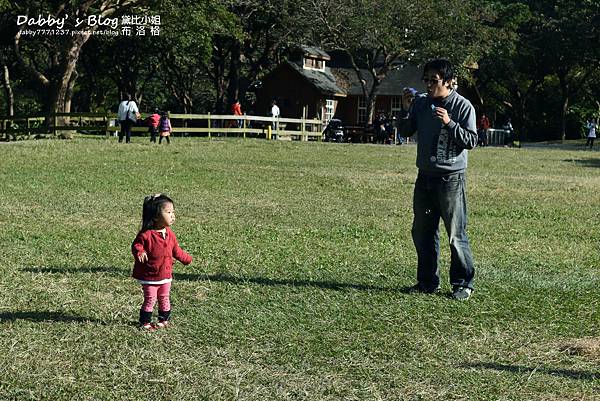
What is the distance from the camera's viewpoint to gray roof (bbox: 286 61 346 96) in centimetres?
6297

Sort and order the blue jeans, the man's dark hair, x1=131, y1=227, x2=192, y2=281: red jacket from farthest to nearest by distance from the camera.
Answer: the blue jeans < the man's dark hair < x1=131, y1=227, x2=192, y2=281: red jacket

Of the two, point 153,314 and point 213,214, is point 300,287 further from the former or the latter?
point 213,214

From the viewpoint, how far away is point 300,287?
8.01m

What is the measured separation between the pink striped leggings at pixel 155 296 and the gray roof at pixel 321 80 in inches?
2225

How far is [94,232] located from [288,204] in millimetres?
4440

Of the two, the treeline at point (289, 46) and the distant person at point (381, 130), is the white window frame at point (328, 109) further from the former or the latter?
the distant person at point (381, 130)

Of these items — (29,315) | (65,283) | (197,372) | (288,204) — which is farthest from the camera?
(288,204)

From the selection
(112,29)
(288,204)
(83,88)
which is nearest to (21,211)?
(288,204)

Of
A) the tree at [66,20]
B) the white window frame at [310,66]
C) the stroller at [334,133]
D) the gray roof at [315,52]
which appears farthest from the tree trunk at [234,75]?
the tree at [66,20]

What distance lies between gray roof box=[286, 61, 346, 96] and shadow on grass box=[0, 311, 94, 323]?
5621 cm

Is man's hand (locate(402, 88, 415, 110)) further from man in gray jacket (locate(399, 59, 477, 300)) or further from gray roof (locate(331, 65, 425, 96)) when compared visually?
gray roof (locate(331, 65, 425, 96))

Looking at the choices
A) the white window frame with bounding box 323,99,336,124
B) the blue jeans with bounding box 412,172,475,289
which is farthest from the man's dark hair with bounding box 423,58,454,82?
the white window frame with bounding box 323,99,336,124

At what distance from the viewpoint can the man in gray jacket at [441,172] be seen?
24.8ft

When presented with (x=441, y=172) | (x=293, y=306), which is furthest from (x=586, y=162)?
(x=293, y=306)
